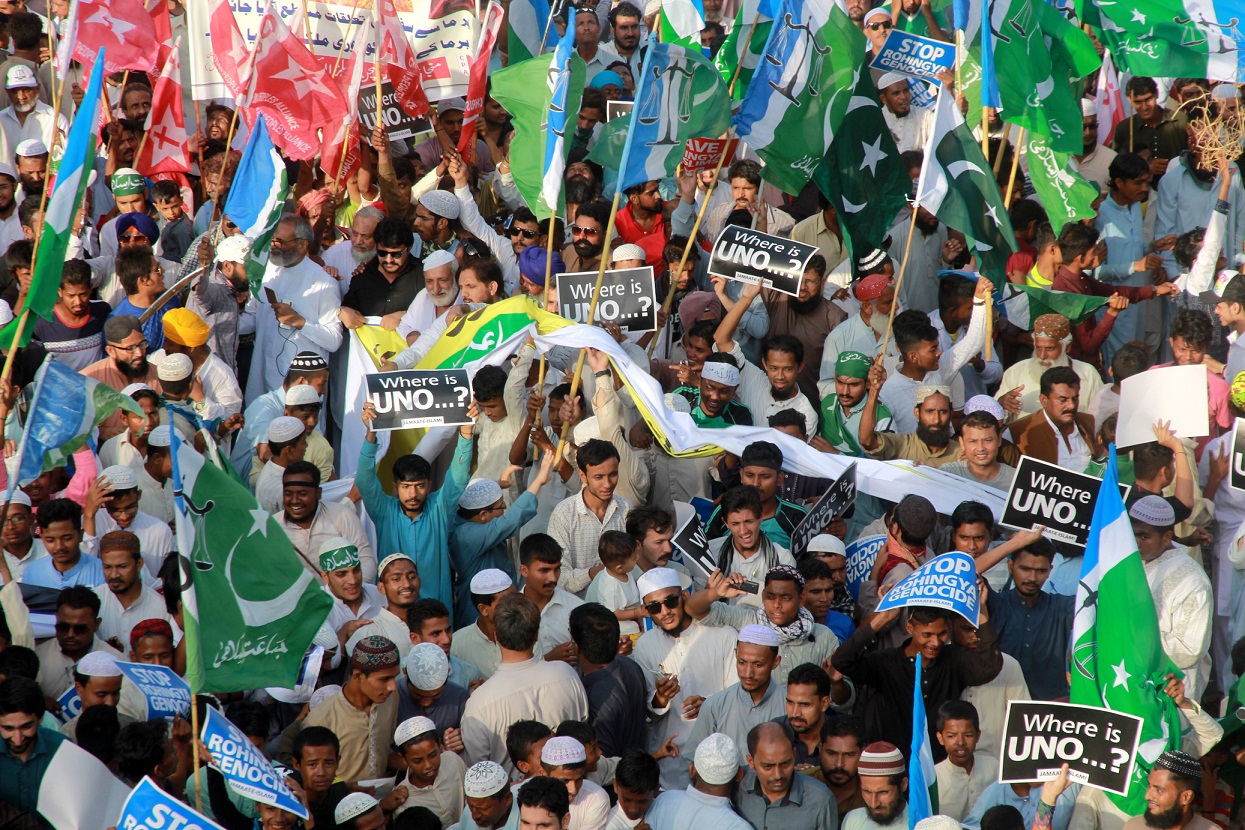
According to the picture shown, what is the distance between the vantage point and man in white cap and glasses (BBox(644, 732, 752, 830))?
6.74 m

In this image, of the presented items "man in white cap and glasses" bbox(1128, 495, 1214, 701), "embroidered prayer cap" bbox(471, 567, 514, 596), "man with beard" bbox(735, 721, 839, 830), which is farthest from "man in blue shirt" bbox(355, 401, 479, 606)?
"man in white cap and glasses" bbox(1128, 495, 1214, 701)

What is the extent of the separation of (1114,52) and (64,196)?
7128 mm

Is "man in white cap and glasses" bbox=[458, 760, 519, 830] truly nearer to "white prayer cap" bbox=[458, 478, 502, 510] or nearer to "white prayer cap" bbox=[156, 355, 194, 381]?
"white prayer cap" bbox=[458, 478, 502, 510]

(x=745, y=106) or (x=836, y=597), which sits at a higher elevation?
(x=745, y=106)

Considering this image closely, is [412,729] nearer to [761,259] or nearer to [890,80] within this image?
[761,259]

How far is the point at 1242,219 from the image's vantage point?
11359mm

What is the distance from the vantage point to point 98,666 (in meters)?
7.13

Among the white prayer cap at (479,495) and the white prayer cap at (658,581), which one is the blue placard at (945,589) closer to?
the white prayer cap at (658,581)

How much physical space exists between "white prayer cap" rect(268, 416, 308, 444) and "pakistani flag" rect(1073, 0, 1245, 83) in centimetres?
607

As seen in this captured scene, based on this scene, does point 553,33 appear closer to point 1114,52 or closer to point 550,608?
point 1114,52

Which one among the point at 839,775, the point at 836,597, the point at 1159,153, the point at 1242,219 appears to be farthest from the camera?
the point at 1159,153

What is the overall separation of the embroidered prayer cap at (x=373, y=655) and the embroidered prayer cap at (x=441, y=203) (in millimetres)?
4181

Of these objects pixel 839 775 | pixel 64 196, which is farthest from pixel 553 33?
pixel 839 775

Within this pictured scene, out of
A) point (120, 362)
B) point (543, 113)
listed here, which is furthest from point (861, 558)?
point (120, 362)
